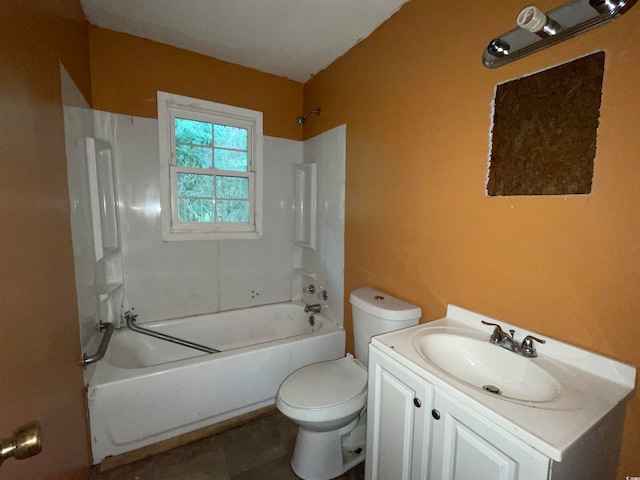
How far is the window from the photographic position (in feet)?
6.98

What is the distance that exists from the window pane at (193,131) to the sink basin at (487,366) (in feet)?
6.97

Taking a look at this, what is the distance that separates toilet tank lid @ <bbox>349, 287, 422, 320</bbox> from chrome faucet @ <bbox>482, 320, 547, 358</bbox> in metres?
0.38

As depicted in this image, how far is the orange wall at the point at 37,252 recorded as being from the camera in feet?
2.26

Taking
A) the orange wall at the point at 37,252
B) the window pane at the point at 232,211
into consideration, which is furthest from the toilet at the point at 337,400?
the window pane at the point at 232,211

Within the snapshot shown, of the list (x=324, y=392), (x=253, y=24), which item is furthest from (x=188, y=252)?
(x=253, y=24)

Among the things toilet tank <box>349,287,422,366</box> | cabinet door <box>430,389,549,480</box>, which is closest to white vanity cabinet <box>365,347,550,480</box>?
cabinet door <box>430,389,549,480</box>

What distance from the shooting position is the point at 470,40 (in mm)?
1192

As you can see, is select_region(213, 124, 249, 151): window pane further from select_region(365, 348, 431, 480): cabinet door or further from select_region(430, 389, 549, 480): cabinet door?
select_region(430, 389, 549, 480): cabinet door

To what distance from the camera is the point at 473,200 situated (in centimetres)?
121

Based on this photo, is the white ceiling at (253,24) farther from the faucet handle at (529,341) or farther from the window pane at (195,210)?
the faucet handle at (529,341)

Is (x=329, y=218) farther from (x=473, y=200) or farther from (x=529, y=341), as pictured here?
(x=529, y=341)

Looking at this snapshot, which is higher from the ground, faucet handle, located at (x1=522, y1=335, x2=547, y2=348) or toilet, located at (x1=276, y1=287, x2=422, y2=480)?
faucet handle, located at (x1=522, y1=335, x2=547, y2=348)

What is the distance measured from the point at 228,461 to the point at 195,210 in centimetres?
171

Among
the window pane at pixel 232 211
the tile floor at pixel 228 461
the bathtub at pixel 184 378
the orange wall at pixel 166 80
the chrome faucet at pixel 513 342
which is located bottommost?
the tile floor at pixel 228 461
